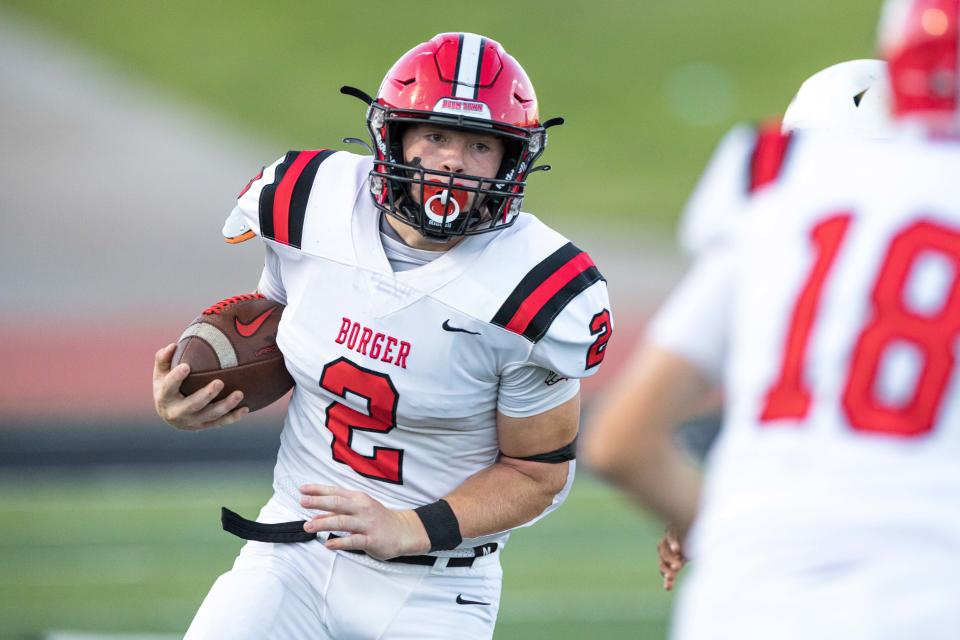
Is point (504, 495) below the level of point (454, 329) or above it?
below

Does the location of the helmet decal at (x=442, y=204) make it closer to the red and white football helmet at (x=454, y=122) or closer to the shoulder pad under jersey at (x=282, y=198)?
the red and white football helmet at (x=454, y=122)

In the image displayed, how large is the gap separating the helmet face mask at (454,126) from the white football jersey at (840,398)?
1.21 meters

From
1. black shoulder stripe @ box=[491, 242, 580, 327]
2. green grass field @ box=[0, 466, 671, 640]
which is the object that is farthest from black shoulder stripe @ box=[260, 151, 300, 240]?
green grass field @ box=[0, 466, 671, 640]


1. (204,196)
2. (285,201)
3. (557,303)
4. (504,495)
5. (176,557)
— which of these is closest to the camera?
(557,303)

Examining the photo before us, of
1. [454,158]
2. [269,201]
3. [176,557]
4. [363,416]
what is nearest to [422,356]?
[363,416]

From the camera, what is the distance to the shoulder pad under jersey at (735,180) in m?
1.67

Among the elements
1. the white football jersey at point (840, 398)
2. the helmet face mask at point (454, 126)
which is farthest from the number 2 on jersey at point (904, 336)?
the helmet face mask at point (454, 126)

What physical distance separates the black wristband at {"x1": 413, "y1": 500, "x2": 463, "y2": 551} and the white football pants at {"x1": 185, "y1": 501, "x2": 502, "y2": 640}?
154 millimetres

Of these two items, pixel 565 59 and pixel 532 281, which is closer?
pixel 532 281

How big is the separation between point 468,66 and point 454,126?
0.16m

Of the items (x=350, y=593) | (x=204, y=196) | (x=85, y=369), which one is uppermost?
(x=204, y=196)

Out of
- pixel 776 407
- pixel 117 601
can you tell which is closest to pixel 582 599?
pixel 117 601

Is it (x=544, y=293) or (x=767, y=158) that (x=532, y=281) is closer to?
(x=544, y=293)

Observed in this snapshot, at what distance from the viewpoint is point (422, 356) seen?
9.27ft
